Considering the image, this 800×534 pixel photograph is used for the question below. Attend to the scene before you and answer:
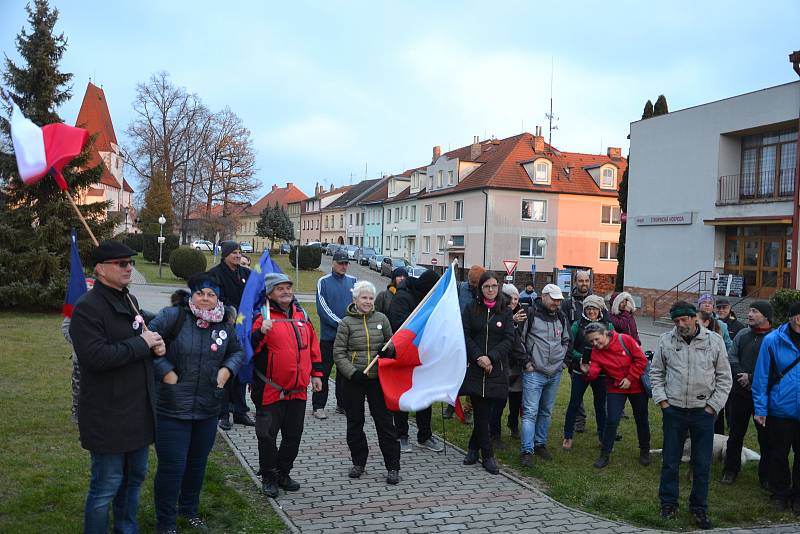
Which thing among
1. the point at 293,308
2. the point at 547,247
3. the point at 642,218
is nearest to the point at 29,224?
the point at 293,308

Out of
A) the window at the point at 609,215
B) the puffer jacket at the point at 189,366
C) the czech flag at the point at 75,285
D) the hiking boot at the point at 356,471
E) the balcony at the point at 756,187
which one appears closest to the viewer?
the puffer jacket at the point at 189,366

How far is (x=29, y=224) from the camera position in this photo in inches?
802

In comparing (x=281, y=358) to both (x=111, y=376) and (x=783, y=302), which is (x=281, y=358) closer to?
(x=111, y=376)

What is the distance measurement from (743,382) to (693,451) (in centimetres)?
147

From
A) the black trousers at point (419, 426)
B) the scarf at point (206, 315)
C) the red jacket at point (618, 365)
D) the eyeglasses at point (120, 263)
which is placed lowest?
the black trousers at point (419, 426)

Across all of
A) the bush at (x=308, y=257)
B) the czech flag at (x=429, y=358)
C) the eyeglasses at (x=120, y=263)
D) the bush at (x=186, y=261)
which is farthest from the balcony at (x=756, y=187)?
the bush at (x=308, y=257)

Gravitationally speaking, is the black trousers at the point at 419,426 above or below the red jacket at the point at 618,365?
below

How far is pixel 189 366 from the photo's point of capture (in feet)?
16.0

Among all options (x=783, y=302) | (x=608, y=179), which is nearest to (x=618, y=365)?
(x=783, y=302)

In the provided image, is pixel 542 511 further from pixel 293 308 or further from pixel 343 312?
pixel 343 312

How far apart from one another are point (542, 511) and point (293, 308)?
112 inches

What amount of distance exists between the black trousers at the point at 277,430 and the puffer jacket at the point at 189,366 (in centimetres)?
88

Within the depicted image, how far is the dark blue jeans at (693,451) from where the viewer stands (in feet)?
19.1

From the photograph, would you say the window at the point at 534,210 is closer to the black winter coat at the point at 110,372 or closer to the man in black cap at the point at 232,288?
the man in black cap at the point at 232,288
